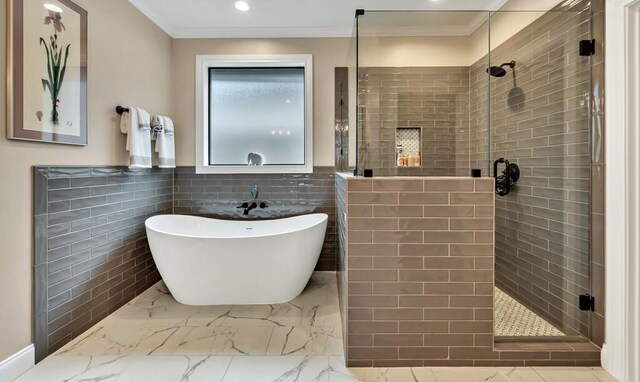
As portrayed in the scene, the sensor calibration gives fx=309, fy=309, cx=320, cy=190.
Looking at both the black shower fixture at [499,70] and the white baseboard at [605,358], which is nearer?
the white baseboard at [605,358]

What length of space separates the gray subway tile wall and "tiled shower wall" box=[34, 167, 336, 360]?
0.01 metres

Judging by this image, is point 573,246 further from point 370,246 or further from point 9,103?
point 9,103

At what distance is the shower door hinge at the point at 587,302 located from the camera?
178cm

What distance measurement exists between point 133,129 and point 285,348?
2031mm

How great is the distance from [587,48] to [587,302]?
146cm

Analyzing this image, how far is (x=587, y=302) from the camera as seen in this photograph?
5.89 ft

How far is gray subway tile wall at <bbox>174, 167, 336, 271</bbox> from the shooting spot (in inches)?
130

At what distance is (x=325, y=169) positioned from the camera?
3.29 metres

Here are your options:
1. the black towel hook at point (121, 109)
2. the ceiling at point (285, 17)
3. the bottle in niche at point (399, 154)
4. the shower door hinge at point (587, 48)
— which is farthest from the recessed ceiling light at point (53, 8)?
the shower door hinge at point (587, 48)

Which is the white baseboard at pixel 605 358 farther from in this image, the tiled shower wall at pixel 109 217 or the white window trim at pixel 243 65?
the white window trim at pixel 243 65

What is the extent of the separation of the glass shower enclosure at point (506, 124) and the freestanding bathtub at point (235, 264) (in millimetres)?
867

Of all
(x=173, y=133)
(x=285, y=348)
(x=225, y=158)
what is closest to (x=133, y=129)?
(x=173, y=133)

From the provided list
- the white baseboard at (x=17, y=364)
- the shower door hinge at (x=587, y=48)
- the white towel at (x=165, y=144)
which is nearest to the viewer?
the white baseboard at (x=17, y=364)

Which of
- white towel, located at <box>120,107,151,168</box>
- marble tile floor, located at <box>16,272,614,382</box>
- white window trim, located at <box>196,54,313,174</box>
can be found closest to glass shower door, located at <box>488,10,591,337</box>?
Result: marble tile floor, located at <box>16,272,614,382</box>
